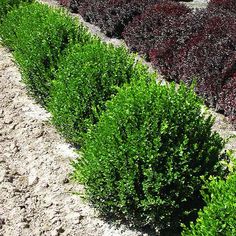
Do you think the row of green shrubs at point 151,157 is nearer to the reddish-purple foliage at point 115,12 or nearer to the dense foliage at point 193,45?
the dense foliage at point 193,45

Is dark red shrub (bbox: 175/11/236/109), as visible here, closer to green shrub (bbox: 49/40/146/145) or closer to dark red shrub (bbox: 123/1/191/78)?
dark red shrub (bbox: 123/1/191/78)

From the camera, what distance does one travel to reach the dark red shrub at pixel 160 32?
7.45m

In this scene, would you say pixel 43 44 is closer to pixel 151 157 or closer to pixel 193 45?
pixel 193 45

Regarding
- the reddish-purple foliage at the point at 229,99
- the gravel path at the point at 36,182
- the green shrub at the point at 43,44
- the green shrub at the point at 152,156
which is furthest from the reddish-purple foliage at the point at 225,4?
the green shrub at the point at 152,156

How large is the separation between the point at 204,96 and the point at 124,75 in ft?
5.81

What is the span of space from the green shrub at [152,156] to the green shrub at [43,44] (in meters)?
2.07

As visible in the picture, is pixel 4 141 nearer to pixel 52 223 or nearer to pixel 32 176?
pixel 32 176

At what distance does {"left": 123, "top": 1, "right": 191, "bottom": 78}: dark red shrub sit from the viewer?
7.45 meters

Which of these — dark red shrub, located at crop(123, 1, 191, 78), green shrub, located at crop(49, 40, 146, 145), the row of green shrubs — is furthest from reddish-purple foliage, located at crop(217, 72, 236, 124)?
the row of green shrubs

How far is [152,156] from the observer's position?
3854 mm

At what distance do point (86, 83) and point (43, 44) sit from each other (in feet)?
4.88

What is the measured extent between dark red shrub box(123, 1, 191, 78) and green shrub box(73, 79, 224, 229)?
323 cm

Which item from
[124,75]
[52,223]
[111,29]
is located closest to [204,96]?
[124,75]

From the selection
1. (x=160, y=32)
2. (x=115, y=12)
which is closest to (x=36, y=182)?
(x=160, y=32)
